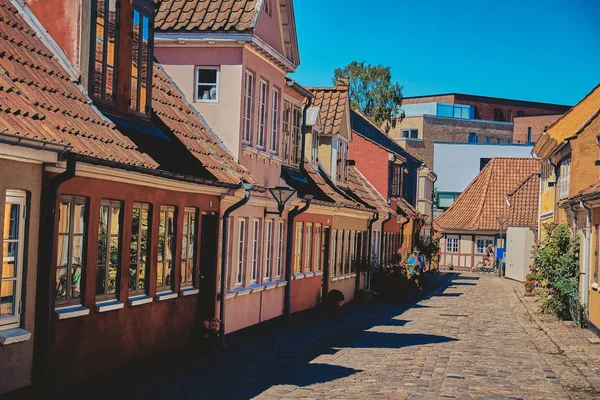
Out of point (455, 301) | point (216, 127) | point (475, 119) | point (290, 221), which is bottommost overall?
point (455, 301)

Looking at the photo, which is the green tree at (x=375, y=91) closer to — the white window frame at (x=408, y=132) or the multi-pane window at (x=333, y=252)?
the white window frame at (x=408, y=132)

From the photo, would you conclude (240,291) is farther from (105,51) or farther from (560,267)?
(560,267)

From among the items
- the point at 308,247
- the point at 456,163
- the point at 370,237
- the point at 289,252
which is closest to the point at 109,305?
the point at 289,252

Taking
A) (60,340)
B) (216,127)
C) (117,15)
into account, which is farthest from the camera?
(216,127)

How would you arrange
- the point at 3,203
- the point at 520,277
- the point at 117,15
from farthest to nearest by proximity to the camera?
the point at 520,277 → the point at 117,15 → the point at 3,203

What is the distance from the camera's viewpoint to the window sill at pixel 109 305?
1133 cm

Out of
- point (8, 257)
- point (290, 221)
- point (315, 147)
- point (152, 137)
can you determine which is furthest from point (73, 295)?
point (315, 147)

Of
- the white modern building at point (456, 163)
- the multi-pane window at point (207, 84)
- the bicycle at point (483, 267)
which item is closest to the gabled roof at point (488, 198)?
the bicycle at point (483, 267)

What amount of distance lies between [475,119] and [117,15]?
8471 centimetres

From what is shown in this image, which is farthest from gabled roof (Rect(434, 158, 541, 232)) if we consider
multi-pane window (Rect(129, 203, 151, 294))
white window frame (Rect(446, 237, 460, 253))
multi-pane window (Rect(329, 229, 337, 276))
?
multi-pane window (Rect(129, 203, 151, 294))

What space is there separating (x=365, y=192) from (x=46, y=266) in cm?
2621

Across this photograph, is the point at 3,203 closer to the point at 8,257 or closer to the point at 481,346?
the point at 8,257

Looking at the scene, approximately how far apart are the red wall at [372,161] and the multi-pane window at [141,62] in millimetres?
25617

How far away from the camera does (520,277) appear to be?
167ft
